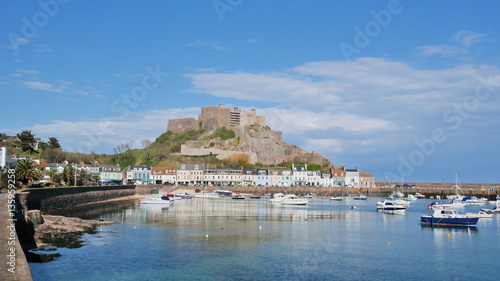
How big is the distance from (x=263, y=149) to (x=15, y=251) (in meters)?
110

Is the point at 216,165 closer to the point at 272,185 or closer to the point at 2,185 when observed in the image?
the point at 272,185

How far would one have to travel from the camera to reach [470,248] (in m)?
28.1

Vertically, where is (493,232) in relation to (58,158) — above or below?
below

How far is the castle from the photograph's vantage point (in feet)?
410

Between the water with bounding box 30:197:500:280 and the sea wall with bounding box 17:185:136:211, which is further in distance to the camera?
the sea wall with bounding box 17:185:136:211

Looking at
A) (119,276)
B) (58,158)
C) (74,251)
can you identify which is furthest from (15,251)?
(58,158)

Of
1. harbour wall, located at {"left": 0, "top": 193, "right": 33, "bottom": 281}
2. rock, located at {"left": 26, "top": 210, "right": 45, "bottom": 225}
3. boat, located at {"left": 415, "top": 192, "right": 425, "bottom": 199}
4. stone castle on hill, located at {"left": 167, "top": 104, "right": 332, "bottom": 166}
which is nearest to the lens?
harbour wall, located at {"left": 0, "top": 193, "right": 33, "bottom": 281}

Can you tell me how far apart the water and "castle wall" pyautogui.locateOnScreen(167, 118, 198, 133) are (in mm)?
95328

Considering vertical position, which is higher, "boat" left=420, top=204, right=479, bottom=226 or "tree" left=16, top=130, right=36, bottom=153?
"tree" left=16, top=130, right=36, bottom=153

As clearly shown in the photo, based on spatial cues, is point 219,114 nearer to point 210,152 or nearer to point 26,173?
point 210,152

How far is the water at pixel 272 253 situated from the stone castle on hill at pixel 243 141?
81033 millimetres

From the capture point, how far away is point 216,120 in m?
124

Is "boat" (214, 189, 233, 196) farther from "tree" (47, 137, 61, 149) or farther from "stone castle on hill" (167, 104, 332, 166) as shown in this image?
"tree" (47, 137, 61, 149)

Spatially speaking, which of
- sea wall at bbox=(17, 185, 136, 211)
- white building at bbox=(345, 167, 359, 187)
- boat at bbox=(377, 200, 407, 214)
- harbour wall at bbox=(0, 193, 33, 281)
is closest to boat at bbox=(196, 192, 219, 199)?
sea wall at bbox=(17, 185, 136, 211)
